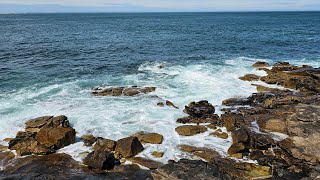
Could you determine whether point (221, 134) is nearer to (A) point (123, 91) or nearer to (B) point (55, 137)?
(B) point (55, 137)

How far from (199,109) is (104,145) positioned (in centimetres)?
981


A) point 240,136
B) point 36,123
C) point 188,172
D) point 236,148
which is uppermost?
point 188,172

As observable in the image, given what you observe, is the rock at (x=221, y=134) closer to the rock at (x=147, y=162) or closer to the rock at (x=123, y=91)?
the rock at (x=147, y=162)

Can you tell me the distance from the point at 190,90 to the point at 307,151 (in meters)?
16.9

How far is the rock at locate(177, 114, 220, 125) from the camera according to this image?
26.9m

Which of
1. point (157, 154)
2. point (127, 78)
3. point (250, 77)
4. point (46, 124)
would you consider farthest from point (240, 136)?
point (127, 78)

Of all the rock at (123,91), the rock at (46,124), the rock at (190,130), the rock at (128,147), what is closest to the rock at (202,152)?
the rock at (190,130)

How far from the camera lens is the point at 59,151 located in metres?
22.5

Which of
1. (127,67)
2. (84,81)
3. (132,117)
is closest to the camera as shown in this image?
(132,117)

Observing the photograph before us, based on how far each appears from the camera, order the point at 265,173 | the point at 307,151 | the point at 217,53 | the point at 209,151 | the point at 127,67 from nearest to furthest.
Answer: the point at 265,173 → the point at 307,151 → the point at 209,151 → the point at 127,67 → the point at 217,53

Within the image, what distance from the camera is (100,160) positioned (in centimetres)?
1962

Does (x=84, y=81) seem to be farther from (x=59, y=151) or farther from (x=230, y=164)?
(x=230, y=164)

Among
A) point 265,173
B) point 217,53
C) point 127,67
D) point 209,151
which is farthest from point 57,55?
A: point 265,173

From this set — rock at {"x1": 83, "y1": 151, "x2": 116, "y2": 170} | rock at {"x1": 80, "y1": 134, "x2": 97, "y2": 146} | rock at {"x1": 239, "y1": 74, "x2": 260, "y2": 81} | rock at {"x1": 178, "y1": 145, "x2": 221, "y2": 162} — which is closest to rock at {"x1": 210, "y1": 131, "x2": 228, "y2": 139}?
rock at {"x1": 178, "y1": 145, "x2": 221, "y2": 162}
